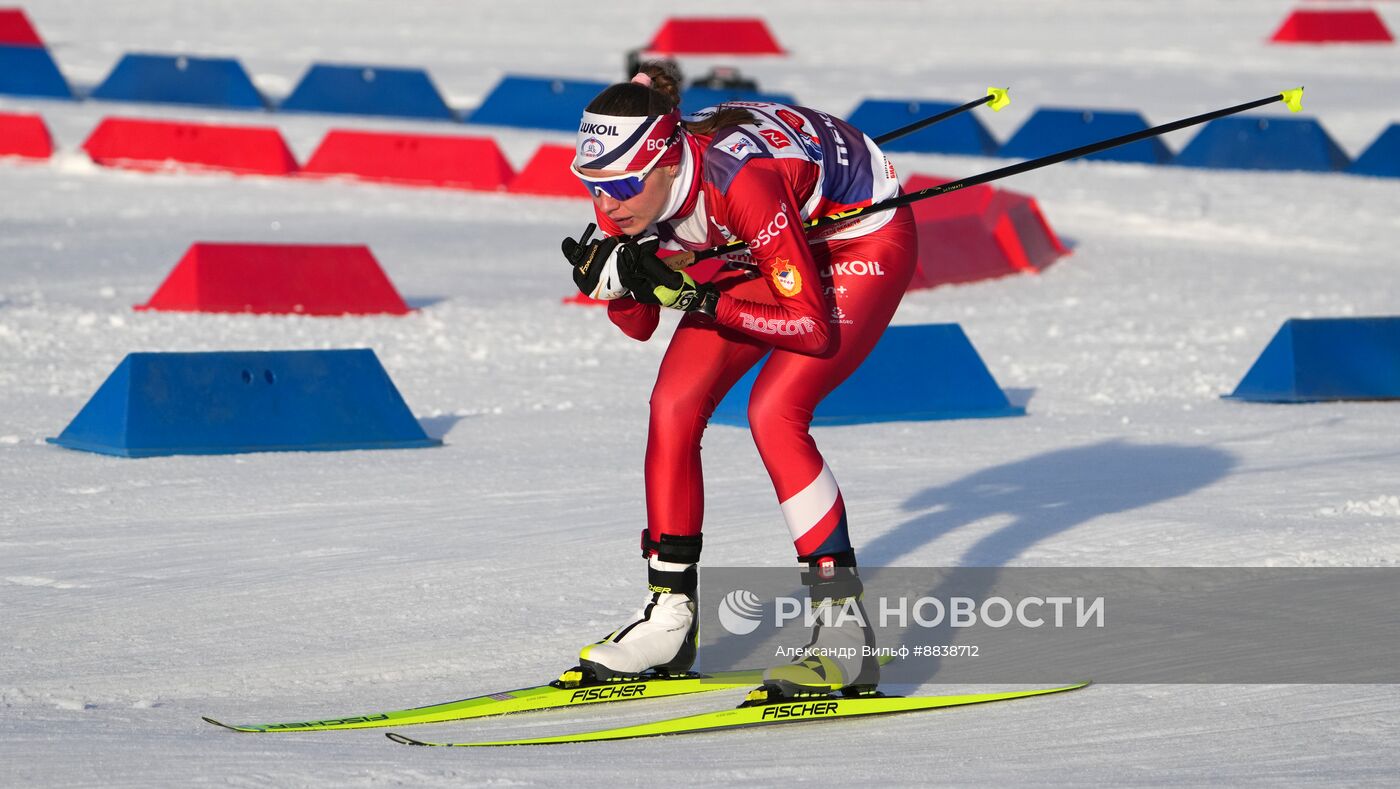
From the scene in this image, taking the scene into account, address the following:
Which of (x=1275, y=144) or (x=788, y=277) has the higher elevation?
(x=788, y=277)

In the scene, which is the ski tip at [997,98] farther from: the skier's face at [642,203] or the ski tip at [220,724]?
the ski tip at [220,724]

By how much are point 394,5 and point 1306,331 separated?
71.8 ft

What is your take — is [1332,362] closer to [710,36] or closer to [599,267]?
[599,267]

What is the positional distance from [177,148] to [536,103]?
13.3 feet

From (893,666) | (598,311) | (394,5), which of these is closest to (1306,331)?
(598,311)

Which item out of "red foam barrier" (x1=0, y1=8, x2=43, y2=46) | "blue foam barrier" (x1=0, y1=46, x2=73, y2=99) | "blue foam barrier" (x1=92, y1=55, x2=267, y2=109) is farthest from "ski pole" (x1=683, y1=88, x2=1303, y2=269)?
"red foam barrier" (x1=0, y1=8, x2=43, y2=46)

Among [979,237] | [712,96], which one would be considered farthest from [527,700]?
[712,96]

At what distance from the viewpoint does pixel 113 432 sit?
7.90 meters

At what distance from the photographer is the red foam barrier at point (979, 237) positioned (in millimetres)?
13289

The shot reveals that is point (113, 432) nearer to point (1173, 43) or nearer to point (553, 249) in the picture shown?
point (553, 249)

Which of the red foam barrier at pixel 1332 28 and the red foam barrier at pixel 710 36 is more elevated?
the red foam barrier at pixel 1332 28

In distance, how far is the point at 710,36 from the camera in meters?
25.8

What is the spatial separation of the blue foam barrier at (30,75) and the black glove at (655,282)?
16.0 metres

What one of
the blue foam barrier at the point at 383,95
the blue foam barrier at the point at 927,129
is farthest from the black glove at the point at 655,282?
the blue foam barrier at the point at 383,95
